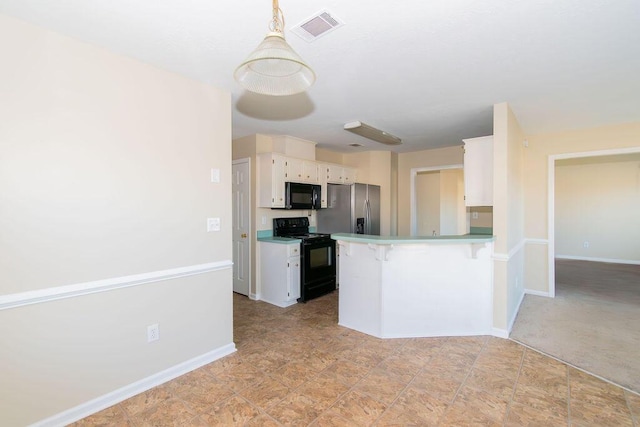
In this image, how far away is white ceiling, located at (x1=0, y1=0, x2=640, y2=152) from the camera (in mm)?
1642

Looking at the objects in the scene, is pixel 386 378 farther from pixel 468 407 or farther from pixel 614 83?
pixel 614 83

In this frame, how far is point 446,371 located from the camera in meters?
2.48

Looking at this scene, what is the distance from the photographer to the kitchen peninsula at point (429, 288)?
3.14 metres

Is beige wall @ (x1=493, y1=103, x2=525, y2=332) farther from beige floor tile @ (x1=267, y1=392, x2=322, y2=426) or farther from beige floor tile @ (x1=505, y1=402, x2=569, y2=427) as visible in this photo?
beige floor tile @ (x1=267, y1=392, x2=322, y2=426)

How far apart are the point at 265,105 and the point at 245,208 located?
186cm

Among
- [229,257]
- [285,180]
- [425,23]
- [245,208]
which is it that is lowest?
[229,257]

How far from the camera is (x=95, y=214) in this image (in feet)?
6.68

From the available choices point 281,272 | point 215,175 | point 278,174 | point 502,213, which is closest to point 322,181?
point 278,174

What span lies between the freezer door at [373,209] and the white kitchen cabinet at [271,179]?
1693 mm

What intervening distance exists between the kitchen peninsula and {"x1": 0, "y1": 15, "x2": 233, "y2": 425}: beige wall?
1655 mm

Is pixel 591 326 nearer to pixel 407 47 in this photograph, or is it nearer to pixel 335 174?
pixel 407 47

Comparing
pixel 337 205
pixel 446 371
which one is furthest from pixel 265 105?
pixel 446 371

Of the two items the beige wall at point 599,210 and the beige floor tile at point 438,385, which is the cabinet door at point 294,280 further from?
the beige wall at point 599,210

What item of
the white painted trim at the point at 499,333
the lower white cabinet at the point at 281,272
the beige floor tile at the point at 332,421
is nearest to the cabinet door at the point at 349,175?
the lower white cabinet at the point at 281,272
